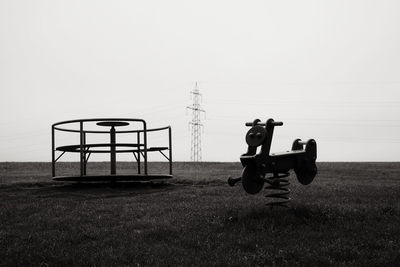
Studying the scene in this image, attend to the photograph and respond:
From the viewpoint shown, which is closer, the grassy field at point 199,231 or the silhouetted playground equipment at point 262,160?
the grassy field at point 199,231

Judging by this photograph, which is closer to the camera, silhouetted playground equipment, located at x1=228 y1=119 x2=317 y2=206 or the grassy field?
the grassy field

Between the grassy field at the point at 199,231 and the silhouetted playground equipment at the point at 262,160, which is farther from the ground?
the silhouetted playground equipment at the point at 262,160

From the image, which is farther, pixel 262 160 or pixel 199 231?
pixel 262 160

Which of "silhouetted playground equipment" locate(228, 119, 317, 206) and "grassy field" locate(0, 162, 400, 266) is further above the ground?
"silhouetted playground equipment" locate(228, 119, 317, 206)

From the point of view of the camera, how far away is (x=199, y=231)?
313 inches

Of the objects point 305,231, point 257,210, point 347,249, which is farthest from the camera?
point 257,210

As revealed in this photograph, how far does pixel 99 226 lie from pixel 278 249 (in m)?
3.54

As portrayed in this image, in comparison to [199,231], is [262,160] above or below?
above

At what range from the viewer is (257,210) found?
29.8ft

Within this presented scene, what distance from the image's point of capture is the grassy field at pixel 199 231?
6527 millimetres

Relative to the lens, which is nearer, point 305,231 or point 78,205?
point 305,231

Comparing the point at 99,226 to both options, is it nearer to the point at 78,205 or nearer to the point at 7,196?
the point at 78,205

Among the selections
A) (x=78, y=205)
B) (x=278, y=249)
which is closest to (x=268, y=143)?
(x=278, y=249)

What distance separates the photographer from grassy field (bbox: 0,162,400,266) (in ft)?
21.4
